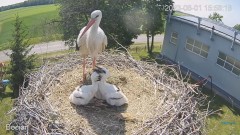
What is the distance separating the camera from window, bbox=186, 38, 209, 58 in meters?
15.6

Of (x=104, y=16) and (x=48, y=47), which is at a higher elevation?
(x=104, y=16)

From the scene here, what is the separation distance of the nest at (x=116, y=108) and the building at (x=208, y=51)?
13.4 ft

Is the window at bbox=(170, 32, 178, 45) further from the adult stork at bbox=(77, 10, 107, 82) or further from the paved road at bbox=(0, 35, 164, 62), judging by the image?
the paved road at bbox=(0, 35, 164, 62)


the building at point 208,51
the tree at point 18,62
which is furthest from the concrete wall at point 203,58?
the tree at point 18,62

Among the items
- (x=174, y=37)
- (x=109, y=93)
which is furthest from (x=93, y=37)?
(x=174, y=37)

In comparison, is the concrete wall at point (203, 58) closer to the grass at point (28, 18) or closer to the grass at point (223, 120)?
the grass at point (223, 120)

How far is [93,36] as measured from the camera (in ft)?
27.4

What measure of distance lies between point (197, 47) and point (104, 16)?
14.0 ft

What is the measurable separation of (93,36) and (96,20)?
377mm

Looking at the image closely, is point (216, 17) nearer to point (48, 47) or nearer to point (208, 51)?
point (208, 51)

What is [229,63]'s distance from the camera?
46.7 feet

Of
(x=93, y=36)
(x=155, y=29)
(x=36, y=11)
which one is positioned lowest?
(x=36, y=11)

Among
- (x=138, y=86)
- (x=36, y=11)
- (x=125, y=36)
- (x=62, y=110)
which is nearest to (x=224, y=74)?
(x=125, y=36)

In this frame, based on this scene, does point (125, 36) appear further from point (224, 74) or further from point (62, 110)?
point (62, 110)
